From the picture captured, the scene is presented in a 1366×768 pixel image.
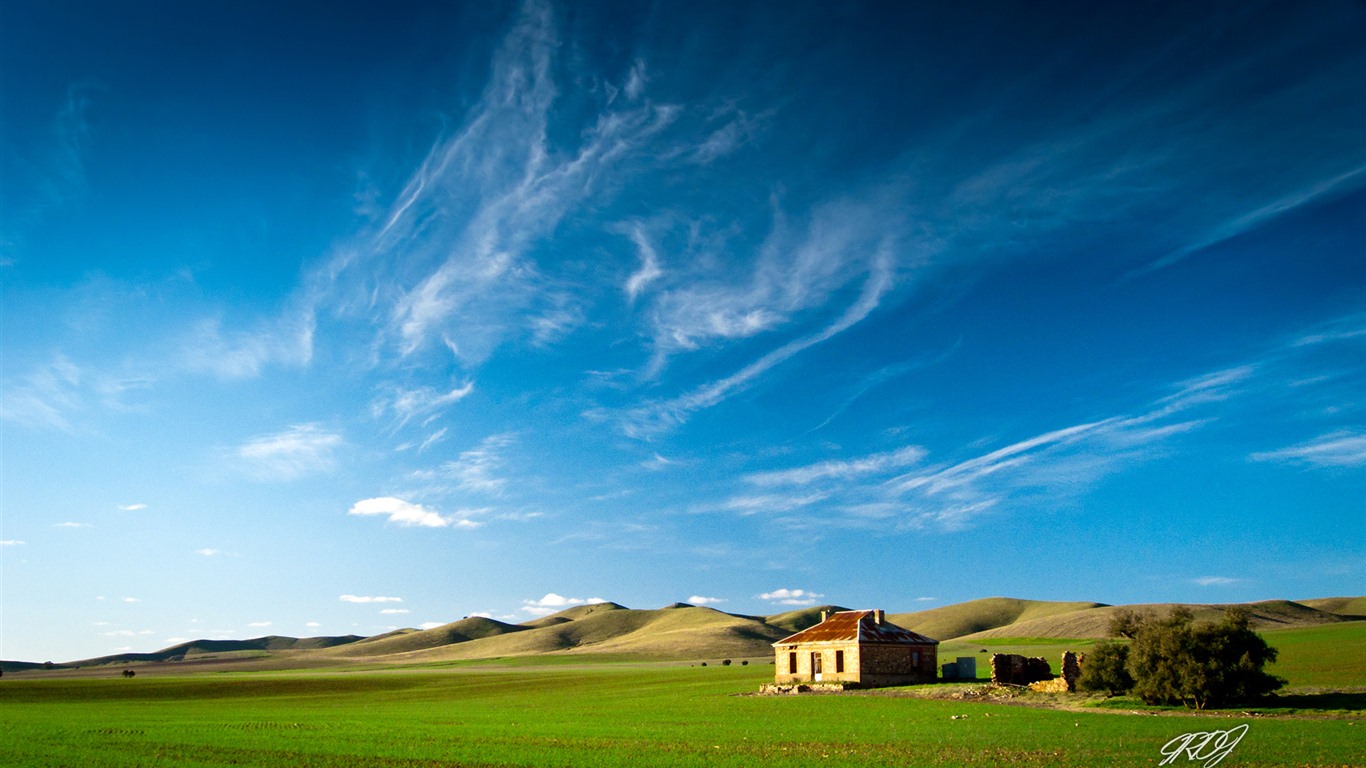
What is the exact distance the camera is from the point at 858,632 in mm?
53875

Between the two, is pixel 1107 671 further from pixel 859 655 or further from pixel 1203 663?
pixel 859 655

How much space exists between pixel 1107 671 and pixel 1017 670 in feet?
28.2

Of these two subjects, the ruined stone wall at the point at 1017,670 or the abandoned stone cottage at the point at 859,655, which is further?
the abandoned stone cottage at the point at 859,655

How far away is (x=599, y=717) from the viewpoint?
37.6m

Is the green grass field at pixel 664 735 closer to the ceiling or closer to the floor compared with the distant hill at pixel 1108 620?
closer to the floor

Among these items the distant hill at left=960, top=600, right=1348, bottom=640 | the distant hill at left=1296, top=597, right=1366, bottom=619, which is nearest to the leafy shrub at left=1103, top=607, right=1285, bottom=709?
the distant hill at left=960, top=600, right=1348, bottom=640

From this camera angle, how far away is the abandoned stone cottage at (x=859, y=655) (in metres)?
53.0

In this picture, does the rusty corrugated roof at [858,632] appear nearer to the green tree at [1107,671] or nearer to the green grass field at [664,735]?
the green grass field at [664,735]

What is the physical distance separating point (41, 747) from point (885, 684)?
4311cm

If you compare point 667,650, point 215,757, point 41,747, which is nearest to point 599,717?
point 215,757

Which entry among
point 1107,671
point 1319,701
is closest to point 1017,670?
point 1107,671

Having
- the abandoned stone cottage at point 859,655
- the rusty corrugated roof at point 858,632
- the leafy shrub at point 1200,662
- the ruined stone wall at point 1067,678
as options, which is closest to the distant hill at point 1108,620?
the rusty corrugated roof at point 858,632

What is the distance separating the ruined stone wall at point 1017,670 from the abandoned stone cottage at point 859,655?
28.2ft

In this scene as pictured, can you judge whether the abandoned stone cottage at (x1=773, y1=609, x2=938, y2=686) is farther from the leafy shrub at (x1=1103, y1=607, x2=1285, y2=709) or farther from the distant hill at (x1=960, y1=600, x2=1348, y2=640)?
the distant hill at (x1=960, y1=600, x2=1348, y2=640)
